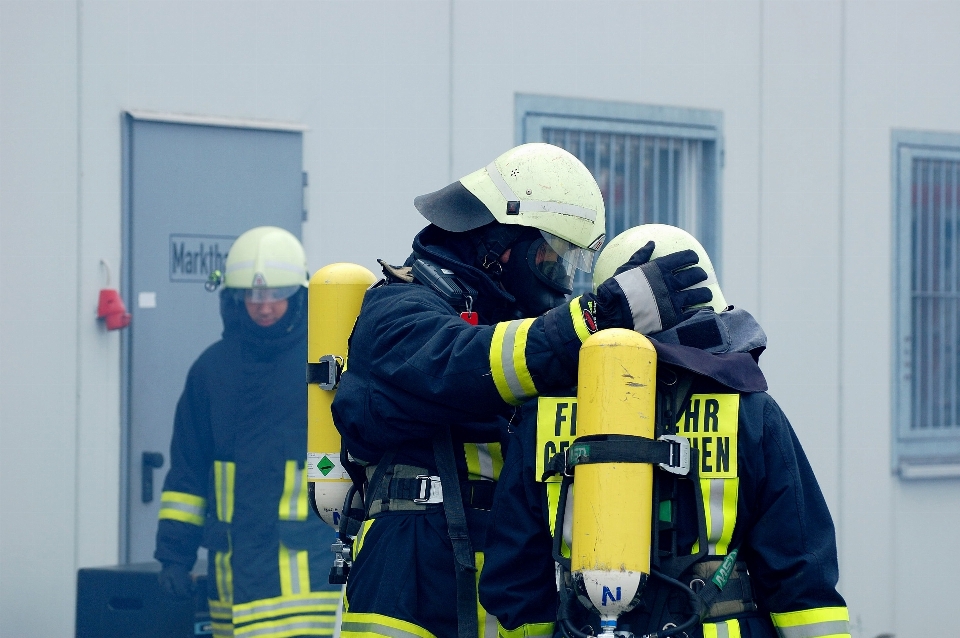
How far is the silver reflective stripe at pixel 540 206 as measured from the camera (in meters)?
3.18

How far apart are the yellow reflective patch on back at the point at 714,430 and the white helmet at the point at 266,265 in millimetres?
3157

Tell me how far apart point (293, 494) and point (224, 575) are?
0.45 m

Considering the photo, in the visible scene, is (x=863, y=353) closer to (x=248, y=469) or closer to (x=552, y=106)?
(x=552, y=106)

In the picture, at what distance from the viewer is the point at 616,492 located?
2283mm

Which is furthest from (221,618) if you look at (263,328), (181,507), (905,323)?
(905,323)

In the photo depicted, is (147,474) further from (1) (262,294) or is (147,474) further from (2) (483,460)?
(2) (483,460)

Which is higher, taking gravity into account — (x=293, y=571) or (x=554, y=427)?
(x=554, y=427)

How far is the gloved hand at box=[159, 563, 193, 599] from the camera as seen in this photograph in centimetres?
496

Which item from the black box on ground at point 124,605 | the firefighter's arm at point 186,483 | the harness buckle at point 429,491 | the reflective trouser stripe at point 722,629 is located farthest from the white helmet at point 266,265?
the reflective trouser stripe at point 722,629

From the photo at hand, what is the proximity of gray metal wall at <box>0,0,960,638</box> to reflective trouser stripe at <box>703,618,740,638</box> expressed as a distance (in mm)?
3531

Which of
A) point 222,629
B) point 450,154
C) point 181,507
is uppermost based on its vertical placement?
point 450,154

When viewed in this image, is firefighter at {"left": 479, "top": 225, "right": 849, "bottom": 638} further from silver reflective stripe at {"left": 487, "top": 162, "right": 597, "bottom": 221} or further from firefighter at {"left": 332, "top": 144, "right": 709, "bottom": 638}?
silver reflective stripe at {"left": 487, "top": 162, "right": 597, "bottom": 221}

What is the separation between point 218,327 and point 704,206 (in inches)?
112

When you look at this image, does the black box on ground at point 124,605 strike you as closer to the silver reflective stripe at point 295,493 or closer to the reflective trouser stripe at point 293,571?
the reflective trouser stripe at point 293,571
